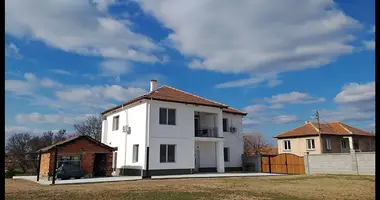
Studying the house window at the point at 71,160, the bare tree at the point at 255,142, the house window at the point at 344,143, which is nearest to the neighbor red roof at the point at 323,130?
A: the house window at the point at 344,143

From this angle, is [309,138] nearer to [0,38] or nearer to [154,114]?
[154,114]

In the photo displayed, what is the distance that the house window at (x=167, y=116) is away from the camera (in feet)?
75.5

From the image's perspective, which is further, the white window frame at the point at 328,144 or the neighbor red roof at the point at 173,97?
the white window frame at the point at 328,144

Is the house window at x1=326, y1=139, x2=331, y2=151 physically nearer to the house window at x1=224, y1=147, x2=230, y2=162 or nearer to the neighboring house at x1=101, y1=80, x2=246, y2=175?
the neighboring house at x1=101, y1=80, x2=246, y2=175

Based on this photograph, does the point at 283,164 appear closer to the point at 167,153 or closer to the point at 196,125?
the point at 196,125

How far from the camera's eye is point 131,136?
23672 millimetres

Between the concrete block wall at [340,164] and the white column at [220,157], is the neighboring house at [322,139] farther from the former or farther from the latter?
the white column at [220,157]

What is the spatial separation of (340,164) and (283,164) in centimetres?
506

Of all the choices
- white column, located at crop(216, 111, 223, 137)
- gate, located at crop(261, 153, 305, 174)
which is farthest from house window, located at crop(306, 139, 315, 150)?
white column, located at crop(216, 111, 223, 137)

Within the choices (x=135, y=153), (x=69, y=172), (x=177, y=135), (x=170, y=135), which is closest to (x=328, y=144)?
(x=177, y=135)

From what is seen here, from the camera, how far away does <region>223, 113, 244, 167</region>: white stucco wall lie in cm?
2800

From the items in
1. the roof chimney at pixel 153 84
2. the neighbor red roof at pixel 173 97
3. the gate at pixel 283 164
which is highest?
the roof chimney at pixel 153 84

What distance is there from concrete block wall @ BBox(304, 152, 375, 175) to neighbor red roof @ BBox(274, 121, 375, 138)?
15.1m

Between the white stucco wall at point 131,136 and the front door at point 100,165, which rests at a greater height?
the white stucco wall at point 131,136
